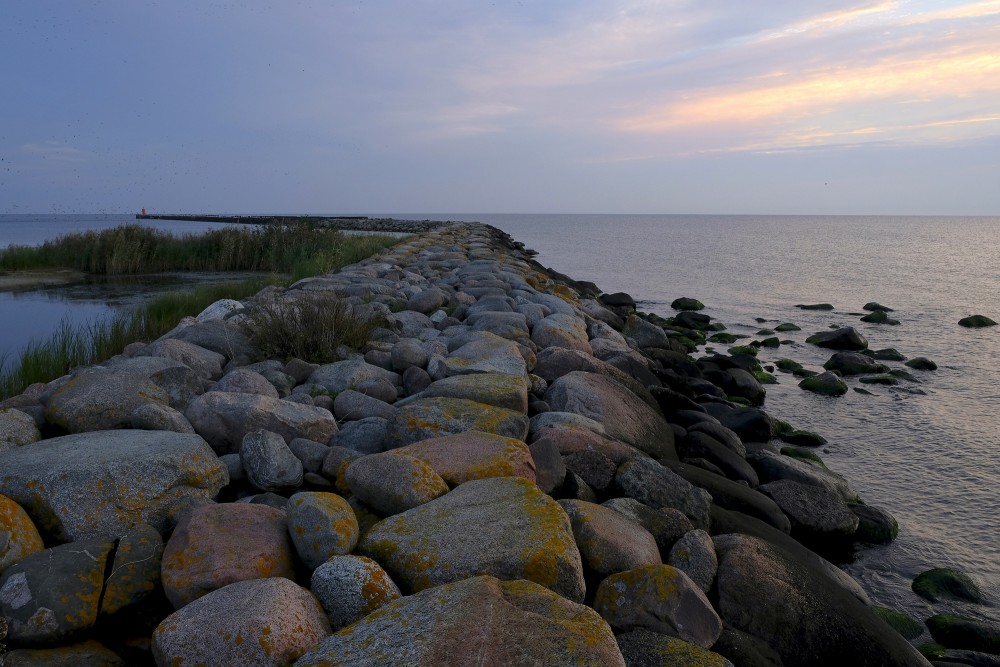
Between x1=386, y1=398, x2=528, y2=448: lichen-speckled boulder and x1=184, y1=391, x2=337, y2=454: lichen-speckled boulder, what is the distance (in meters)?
0.45

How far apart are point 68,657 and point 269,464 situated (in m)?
1.09

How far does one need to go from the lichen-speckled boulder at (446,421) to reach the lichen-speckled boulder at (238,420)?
0.45m

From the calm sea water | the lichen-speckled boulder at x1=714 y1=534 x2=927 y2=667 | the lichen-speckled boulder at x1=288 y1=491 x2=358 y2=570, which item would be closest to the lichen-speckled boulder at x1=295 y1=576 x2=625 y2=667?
the lichen-speckled boulder at x1=288 y1=491 x2=358 y2=570

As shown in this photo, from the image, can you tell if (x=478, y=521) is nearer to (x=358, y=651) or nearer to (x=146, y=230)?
(x=358, y=651)

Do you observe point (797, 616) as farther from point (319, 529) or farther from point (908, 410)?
point (908, 410)

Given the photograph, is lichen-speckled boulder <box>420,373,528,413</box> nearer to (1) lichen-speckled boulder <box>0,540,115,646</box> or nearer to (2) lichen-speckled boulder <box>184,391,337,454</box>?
(2) lichen-speckled boulder <box>184,391,337,454</box>

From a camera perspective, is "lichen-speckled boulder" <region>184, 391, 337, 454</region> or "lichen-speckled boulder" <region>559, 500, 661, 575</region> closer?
"lichen-speckled boulder" <region>559, 500, 661, 575</region>

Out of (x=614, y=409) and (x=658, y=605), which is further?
(x=614, y=409)

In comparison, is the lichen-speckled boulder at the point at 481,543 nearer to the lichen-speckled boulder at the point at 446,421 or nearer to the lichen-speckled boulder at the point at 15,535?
the lichen-speckled boulder at the point at 446,421

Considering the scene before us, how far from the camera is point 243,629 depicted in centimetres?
189

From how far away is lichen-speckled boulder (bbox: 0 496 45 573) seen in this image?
2.29 metres

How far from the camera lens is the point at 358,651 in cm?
179

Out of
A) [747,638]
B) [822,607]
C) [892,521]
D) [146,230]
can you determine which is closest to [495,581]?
[747,638]

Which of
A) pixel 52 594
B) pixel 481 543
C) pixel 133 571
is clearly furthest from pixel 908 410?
pixel 52 594
